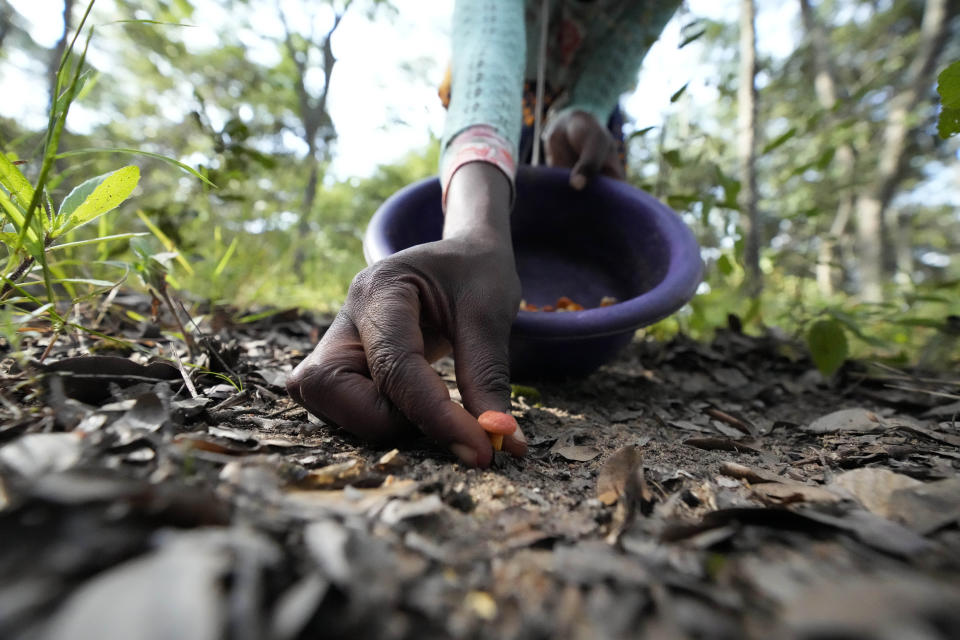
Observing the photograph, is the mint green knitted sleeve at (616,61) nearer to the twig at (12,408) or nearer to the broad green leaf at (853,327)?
the broad green leaf at (853,327)

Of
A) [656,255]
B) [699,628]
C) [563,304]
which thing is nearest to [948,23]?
[656,255]

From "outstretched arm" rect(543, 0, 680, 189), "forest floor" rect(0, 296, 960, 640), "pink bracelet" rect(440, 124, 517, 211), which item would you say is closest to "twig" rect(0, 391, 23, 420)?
"forest floor" rect(0, 296, 960, 640)

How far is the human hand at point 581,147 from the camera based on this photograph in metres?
1.79

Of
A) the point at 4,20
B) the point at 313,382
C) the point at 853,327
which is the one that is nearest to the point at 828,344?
the point at 853,327

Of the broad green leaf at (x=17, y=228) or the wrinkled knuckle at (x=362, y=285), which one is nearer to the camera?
the broad green leaf at (x=17, y=228)

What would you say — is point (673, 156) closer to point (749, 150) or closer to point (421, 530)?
point (749, 150)

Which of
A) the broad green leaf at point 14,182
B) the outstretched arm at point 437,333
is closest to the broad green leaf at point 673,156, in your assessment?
the outstretched arm at point 437,333

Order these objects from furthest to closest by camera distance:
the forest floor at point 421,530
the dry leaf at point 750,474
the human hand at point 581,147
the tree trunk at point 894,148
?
1. the tree trunk at point 894,148
2. the human hand at point 581,147
3. the dry leaf at point 750,474
4. the forest floor at point 421,530

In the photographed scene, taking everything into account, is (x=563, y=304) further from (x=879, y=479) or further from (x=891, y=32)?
(x=891, y=32)

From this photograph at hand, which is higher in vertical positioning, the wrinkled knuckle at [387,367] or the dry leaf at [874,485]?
the wrinkled knuckle at [387,367]

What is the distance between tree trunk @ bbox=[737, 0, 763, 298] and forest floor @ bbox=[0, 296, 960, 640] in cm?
211

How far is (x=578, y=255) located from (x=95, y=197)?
1637 mm

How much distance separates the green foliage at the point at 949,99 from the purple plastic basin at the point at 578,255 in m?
0.62

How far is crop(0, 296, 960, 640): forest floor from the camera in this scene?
0.36 meters
